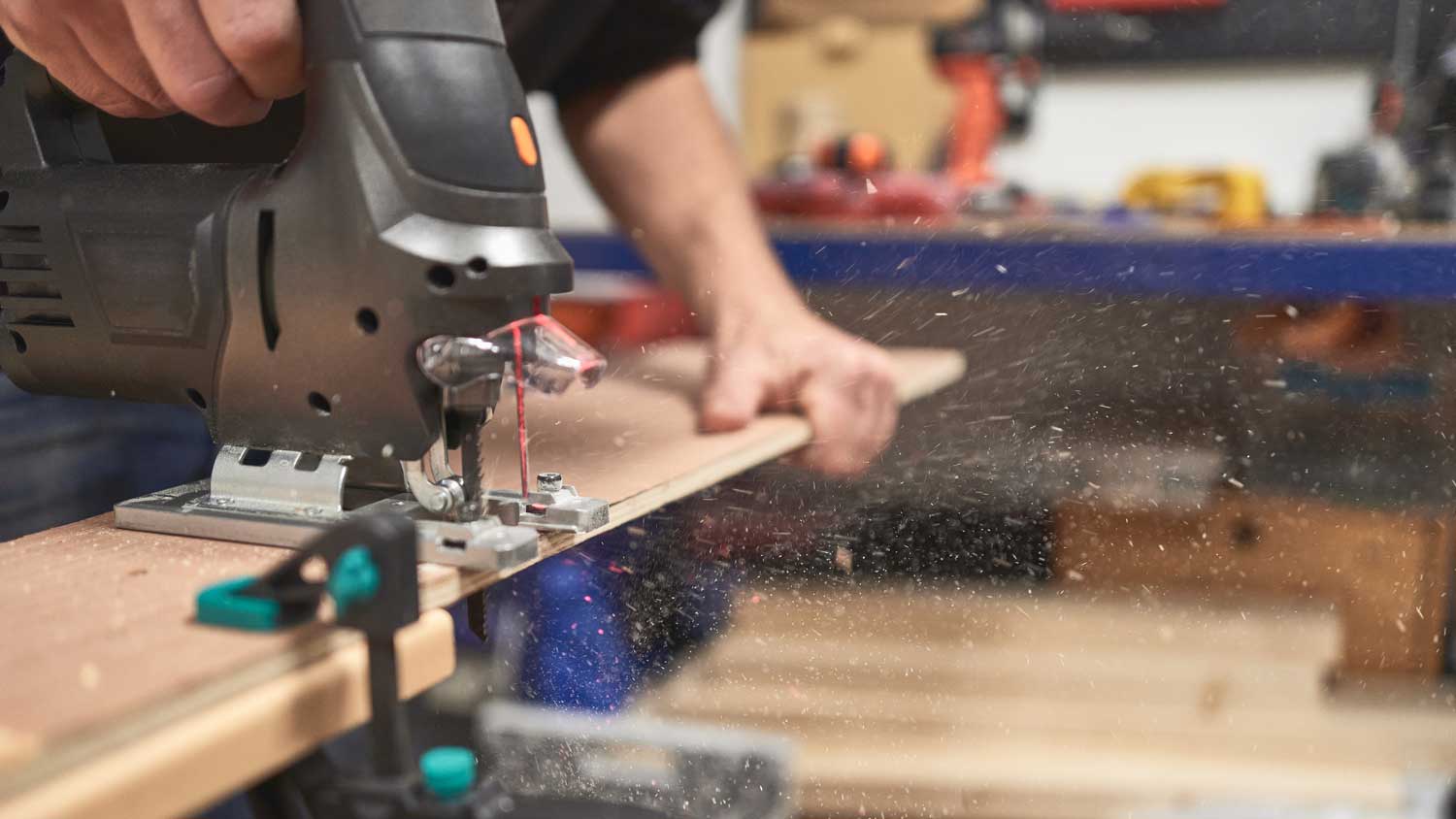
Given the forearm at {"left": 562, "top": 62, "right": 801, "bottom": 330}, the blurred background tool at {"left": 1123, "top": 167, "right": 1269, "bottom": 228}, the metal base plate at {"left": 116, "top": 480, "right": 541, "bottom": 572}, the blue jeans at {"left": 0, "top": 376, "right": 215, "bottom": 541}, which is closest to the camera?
the metal base plate at {"left": 116, "top": 480, "right": 541, "bottom": 572}

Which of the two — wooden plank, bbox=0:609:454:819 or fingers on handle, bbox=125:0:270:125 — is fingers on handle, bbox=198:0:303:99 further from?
wooden plank, bbox=0:609:454:819

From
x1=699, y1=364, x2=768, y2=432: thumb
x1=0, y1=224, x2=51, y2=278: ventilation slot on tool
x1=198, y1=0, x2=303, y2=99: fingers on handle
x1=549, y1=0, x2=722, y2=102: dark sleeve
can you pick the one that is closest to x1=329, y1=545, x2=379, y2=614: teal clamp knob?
x1=198, y1=0, x2=303, y2=99: fingers on handle

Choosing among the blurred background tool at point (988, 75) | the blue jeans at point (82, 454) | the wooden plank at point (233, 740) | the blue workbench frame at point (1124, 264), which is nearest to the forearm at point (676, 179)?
the blue workbench frame at point (1124, 264)

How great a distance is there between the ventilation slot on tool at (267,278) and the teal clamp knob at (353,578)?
0.75 ft

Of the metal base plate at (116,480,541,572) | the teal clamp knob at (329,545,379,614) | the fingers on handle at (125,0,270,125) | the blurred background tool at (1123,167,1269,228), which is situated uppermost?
the fingers on handle at (125,0,270,125)

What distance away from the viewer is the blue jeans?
0.93 m

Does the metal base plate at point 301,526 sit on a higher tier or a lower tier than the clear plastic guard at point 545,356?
lower

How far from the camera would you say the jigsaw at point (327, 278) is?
56cm

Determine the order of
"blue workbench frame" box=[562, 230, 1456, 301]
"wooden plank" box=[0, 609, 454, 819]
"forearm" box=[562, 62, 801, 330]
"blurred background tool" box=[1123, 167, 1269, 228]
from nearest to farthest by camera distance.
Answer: "wooden plank" box=[0, 609, 454, 819] → "forearm" box=[562, 62, 801, 330] → "blue workbench frame" box=[562, 230, 1456, 301] → "blurred background tool" box=[1123, 167, 1269, 228]

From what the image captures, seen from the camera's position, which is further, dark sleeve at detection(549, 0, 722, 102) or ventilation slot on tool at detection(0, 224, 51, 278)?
dark sleeve at detection(549, 0, 722, 102)

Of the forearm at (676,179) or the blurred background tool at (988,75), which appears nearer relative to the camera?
the forearm at (676,179)

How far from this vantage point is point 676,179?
125 centimetres

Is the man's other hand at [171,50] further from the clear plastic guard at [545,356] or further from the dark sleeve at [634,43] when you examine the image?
the dark sleeve at [634,43]

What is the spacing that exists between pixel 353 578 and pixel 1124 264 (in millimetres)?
1237
